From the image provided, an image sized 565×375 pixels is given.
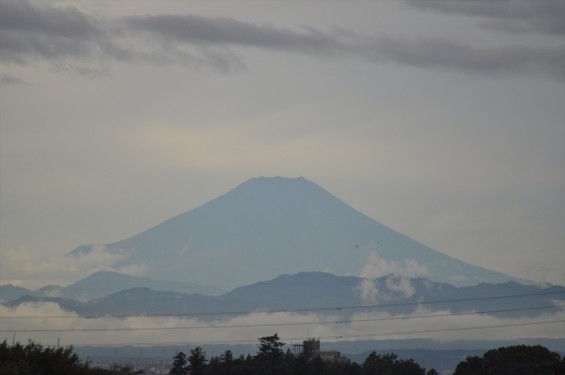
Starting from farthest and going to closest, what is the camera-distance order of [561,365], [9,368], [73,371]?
[561,365]
[73,371]
[9,368]

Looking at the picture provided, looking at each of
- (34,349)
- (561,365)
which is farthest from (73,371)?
(561,365)

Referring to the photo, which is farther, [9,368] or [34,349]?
[34,349]

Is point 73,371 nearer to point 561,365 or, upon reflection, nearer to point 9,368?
point 9,368

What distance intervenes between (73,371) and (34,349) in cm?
894

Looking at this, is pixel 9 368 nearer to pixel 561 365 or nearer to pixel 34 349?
pixel 34 349

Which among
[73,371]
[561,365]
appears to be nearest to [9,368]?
[73,371]

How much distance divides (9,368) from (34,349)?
17265 mm

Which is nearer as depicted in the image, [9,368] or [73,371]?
[9,368]

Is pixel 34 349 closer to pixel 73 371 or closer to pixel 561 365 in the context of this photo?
pixel 73 371

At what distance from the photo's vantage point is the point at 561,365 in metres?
162

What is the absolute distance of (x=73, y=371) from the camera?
14750 cm

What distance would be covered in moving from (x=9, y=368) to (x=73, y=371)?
40.2 feet

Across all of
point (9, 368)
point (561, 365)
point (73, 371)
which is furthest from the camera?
point (561, 365)

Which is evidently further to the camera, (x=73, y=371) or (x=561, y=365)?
(x=561, y=365)
